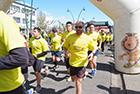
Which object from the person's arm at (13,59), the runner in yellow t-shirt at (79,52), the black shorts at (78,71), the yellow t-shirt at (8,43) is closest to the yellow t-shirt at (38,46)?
the runner in yellow t-shirt at (79,52)

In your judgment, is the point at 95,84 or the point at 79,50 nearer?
the point at 79,50

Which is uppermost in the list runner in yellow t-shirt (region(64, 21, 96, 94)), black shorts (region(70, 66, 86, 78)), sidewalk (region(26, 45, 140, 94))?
runner in yellow t-shirt (region(64, 21, 96, 94))

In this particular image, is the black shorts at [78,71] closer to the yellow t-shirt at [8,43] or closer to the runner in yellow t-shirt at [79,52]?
the runner in yellow t-shirt at [79,52]

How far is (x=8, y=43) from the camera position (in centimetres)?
110

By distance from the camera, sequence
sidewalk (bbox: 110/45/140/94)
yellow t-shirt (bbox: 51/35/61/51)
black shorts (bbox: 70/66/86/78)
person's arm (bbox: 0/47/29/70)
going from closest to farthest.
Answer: person's arm (bbox: 0/47/29/70) → black shorts (bbox: 70/66/86/78) → sidewalk (bbox: 110/45/140/94) → yellow t-shirt (bbox: 51/35/61/51)

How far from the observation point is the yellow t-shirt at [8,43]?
3.60 feet

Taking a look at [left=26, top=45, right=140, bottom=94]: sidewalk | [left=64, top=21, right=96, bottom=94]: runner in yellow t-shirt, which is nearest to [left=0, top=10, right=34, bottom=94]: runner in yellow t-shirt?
[left=64, top=21, right=96, bottom=94]: runner in yellow t-shirt

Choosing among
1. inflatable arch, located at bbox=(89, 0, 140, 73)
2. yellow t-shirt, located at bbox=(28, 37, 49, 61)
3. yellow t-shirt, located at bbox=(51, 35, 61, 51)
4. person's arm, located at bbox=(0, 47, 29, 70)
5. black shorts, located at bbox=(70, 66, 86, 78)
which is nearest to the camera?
person's arm, located at bbox=(0, 47, 29, 70)

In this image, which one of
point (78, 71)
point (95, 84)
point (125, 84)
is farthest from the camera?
point (95, 84)

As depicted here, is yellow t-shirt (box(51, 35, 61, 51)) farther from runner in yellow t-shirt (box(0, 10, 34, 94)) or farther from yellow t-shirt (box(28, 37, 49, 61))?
runner in yellow t-shirt (box(0, 10, 34, 94))

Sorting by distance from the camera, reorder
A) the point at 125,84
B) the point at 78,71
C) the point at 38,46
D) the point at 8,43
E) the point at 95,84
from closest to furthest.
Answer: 1. the point at 8,43
2. the point at 78,71
3. the point at 38,46
4. the point at 125,84
5. the point at 95,84

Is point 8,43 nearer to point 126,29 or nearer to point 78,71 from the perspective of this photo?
point 78,71

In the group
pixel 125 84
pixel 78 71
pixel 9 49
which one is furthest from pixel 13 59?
pixel 125 84

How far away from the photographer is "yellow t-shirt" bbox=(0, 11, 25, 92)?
110cm
